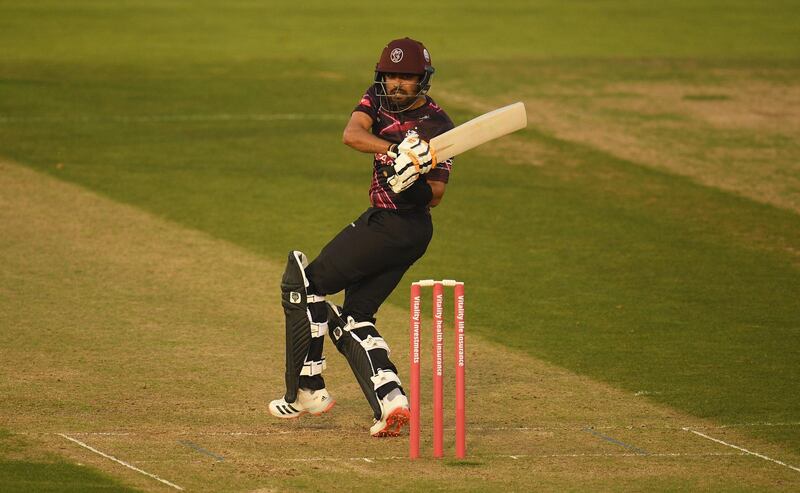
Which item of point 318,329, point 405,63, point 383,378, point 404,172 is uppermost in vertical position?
point 405,63

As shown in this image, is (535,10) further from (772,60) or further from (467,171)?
(467,171)

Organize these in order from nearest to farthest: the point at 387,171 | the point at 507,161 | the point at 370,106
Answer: the point at 387,171
the point at 370,106
the point at 507,161

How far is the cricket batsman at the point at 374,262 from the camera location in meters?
7.31

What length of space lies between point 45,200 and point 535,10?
18.2 meters

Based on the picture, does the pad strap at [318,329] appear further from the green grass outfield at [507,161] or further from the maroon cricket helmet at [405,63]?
the green grass outfield at [507,161]

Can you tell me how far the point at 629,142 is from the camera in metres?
17.4

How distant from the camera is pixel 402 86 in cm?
734

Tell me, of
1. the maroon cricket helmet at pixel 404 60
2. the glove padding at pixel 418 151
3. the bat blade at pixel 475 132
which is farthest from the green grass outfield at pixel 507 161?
the maroon cricket helmet at pixel 404 60

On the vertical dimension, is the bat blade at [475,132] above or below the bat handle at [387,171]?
above

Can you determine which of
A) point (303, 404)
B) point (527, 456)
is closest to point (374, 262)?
point (303, 404)

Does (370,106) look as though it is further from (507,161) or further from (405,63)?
(507,161)

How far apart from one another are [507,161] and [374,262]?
9047 mm

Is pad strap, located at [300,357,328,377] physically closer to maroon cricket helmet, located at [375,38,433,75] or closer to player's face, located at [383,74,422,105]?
player's face, located at [383,74,422,105]

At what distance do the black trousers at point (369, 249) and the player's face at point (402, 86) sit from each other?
61cm
